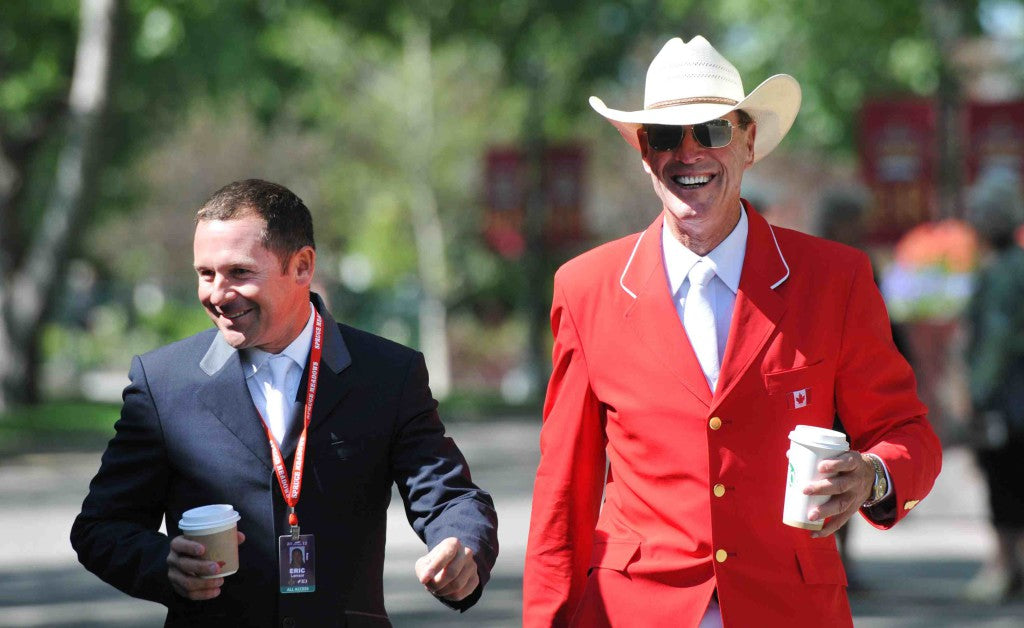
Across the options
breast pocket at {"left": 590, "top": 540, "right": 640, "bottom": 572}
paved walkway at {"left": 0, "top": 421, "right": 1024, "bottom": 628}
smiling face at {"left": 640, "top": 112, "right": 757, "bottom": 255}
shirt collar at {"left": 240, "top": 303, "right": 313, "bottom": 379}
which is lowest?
paved walkway at {"left": 0, "top": 421, "right": 1024, "bottom": 628}

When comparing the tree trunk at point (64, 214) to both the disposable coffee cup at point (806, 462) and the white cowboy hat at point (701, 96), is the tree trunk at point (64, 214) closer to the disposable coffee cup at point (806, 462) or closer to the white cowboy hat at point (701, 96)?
the white cowboy hat at point (701, 96)

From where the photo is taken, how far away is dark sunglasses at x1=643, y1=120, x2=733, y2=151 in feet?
12.5

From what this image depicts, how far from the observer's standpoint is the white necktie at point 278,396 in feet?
12.1

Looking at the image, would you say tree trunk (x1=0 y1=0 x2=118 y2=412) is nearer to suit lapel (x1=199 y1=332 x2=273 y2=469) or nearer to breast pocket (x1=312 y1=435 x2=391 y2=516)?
suit lapel (x1=199 y1=332 x2=273 y2=469)

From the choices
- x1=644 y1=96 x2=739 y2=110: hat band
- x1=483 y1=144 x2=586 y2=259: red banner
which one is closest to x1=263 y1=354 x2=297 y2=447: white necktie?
x1=644 y1=96 x2=739 y2=110: hat band

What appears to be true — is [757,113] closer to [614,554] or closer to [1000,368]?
[614,554]

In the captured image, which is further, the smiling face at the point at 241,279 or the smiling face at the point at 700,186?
the smiling face at the point at 700,186

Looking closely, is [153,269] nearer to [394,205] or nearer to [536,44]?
[394,205]

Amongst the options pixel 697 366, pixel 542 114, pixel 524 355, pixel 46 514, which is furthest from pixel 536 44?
pixel 697 366

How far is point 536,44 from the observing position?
2600cm

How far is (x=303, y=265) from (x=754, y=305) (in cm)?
104

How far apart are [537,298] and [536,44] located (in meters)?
7.94

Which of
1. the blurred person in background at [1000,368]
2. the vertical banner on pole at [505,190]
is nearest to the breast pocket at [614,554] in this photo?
the blurred person in background at [1000,368]

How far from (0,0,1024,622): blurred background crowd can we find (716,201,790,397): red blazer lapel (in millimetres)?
4188
